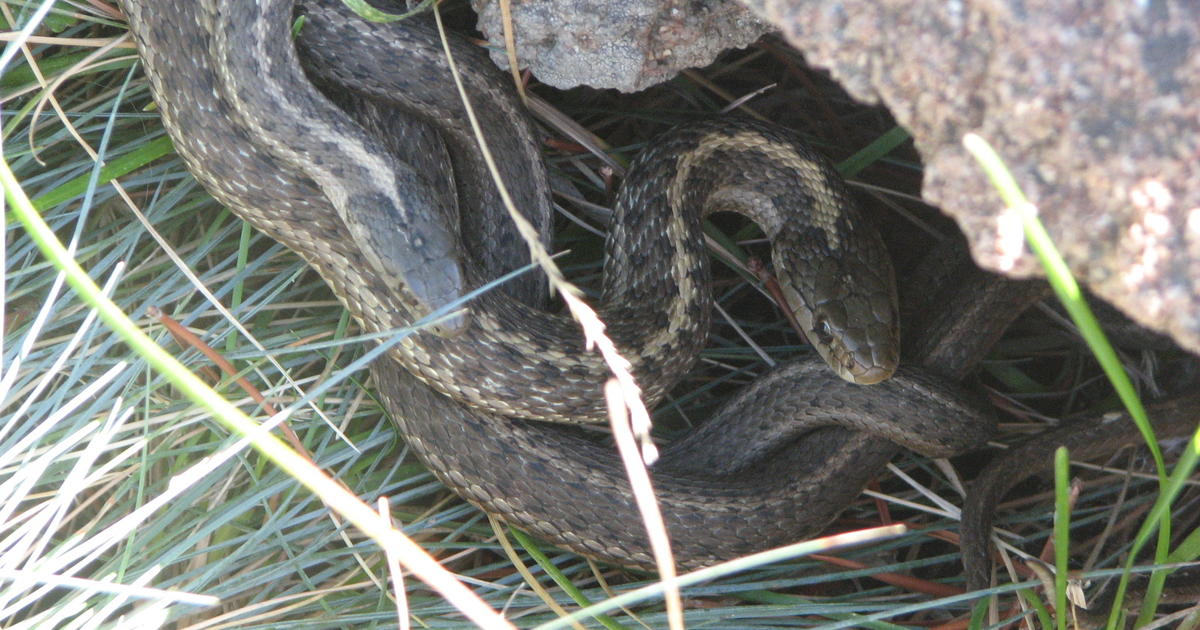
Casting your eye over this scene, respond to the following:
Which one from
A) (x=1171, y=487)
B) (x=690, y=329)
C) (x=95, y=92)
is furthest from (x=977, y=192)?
(x=95, y=92)

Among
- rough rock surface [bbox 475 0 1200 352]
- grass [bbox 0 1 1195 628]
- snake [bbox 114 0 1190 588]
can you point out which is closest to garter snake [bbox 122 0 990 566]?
snake [bbox 114 0 1190 588]

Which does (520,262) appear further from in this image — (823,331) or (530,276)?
(823,331)

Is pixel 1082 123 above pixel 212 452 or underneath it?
above

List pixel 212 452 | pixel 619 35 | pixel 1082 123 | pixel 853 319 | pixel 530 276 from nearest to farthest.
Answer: pixel 1082 123 < pixel 619 35 < pixel 212 452 < pixel 853 319 < pixel 530 276

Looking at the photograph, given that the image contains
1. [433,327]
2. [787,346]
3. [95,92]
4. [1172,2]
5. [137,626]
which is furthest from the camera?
[787,346]

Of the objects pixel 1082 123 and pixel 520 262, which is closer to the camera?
pixel 1082 123

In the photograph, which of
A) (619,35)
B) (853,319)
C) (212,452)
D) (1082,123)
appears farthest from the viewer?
(853,319)

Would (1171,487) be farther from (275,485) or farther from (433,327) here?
(275,485)

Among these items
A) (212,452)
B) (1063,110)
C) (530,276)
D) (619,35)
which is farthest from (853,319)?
(212,452)
